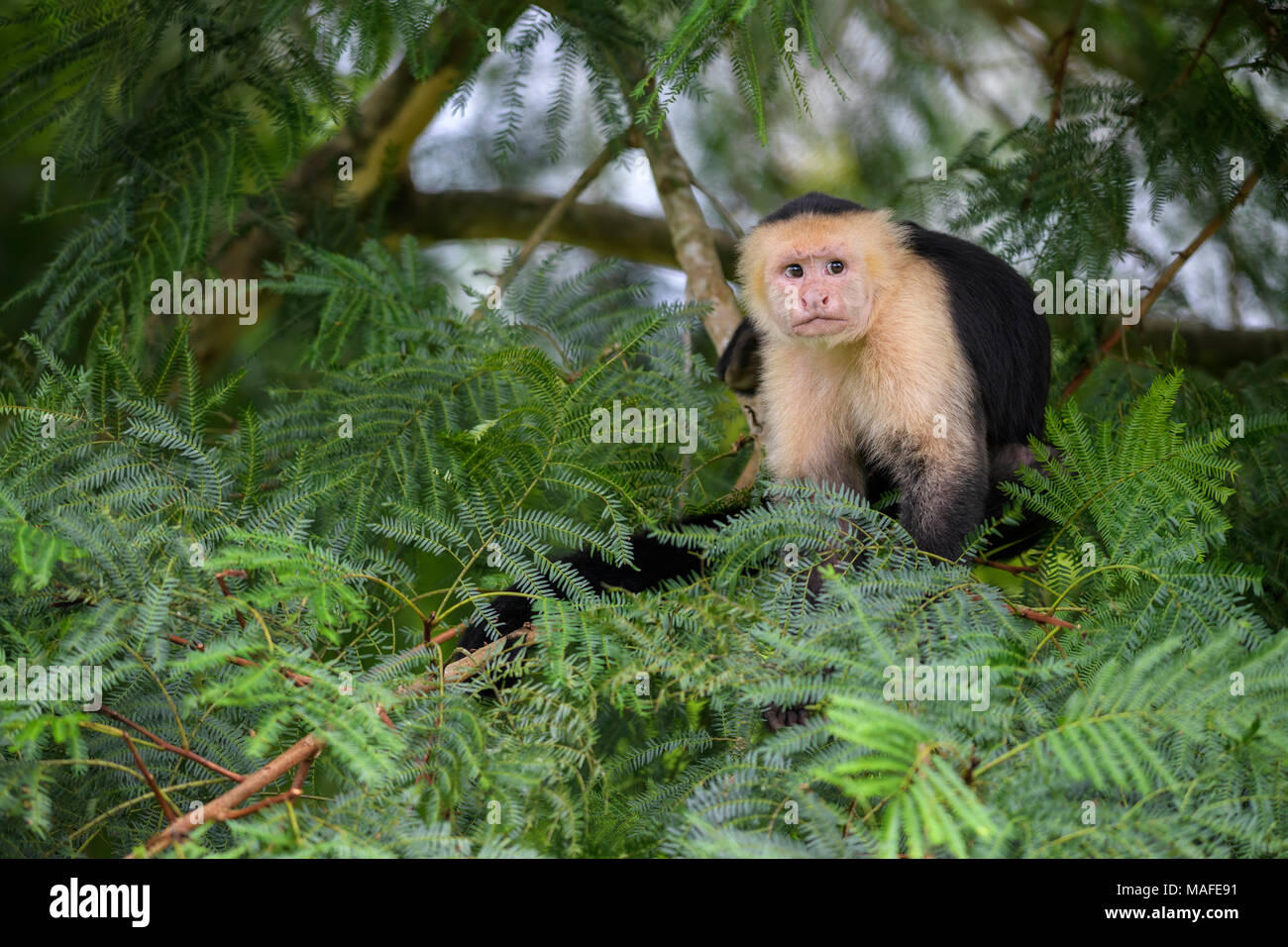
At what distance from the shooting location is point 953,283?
3.61 m

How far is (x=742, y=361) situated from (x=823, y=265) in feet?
2.51

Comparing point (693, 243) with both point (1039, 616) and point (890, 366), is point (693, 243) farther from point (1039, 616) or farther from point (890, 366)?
point (1039, 616)

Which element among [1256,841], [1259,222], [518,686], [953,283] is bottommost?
[1256,841]

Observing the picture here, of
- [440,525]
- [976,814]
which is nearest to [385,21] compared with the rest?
[440,525]

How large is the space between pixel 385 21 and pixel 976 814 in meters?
3.04

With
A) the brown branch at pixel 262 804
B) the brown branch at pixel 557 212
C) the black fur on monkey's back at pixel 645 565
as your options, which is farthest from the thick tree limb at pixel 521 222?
the brown branch at pixel 262 804

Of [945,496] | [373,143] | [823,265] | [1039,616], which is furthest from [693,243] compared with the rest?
[1039,616]

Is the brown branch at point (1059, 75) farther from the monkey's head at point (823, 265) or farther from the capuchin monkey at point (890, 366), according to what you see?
the monkey's head at point (823, 265)

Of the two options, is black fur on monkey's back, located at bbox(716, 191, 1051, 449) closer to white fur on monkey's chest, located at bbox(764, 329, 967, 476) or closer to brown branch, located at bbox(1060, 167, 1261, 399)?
white fur on monkey's chest, located at bbox(764, 329, 967, 476)

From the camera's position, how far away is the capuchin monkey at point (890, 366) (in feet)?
11.1

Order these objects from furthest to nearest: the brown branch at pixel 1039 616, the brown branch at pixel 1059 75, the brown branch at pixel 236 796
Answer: the brown branch at pixel 1059 75
the brown branch at pixel 1039 616
the brown branch at pixel 236 796

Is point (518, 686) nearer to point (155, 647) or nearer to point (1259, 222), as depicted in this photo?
point (155, 647)

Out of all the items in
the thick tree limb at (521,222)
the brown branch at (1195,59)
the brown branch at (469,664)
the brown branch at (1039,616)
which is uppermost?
the thick tree limb at (521,222)

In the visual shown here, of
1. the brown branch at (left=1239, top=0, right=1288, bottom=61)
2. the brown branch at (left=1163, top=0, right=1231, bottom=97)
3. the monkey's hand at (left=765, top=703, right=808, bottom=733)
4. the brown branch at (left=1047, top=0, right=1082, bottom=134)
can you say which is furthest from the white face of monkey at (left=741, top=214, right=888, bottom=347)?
the brown branch at (left=1239, top=0, right=1288, bottom=61)
